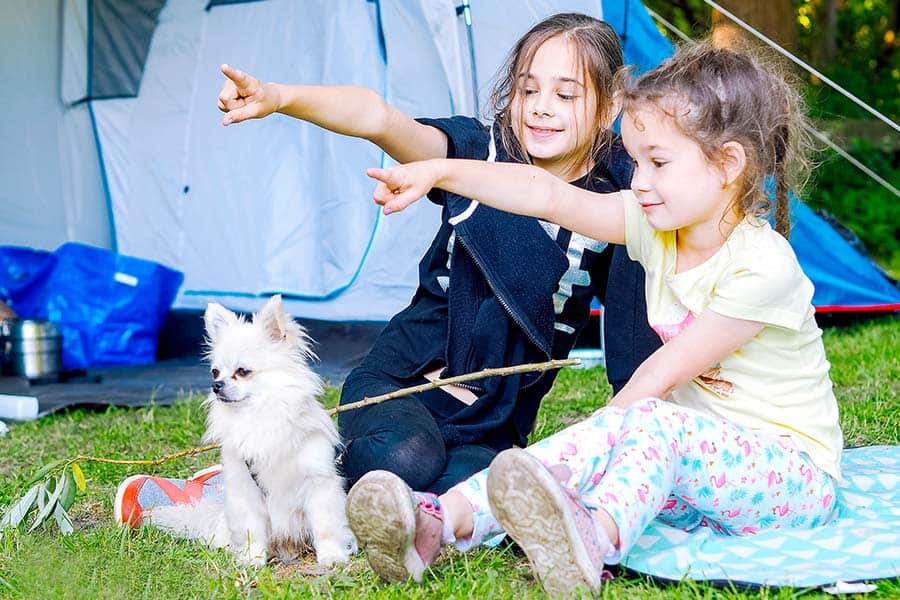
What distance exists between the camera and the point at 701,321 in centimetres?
191

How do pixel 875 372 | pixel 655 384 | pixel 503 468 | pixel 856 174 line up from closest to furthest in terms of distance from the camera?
1. pixel 503 468
2. pixel 655 384
3. pixel 875 372
4. pixel 856 174

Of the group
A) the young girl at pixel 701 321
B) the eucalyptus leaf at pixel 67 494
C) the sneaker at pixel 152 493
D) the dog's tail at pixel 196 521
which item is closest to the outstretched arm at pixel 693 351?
the young girl at pixel 701 321

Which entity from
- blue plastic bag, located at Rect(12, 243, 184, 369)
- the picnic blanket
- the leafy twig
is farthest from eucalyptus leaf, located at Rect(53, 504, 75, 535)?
blue plastic bag, located at Rect(12, 243, 184, 369)

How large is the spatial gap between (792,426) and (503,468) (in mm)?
618

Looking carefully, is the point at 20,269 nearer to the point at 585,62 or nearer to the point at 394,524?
the point at 585,62

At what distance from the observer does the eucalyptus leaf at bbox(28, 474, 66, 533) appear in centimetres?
214

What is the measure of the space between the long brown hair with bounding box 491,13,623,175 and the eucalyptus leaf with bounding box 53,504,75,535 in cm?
116

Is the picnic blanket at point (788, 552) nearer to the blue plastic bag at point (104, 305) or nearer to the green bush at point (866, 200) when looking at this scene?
the blue plastic bag at point (104, 305)

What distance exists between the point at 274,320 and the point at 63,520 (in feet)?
1.89

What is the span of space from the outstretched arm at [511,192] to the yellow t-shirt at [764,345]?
0.17 meters

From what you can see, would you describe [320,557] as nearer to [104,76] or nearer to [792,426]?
[792,426]

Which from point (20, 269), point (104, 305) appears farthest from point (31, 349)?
point (20, 269)

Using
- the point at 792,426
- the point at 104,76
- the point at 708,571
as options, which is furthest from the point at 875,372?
the point at 104,76

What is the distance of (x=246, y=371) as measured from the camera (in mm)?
2029
